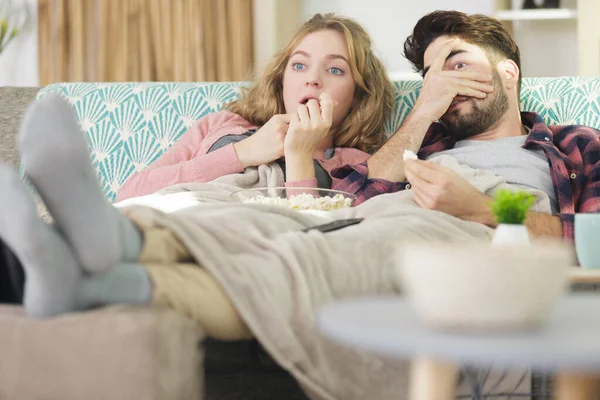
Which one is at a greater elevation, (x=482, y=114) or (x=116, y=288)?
(x=482, y=114)

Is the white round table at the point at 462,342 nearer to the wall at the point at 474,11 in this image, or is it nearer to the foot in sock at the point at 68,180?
the foot in sock at the point at 68,180

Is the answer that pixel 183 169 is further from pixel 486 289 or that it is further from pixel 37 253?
pixel 486 289

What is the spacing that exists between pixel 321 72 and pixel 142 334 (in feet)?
4.44

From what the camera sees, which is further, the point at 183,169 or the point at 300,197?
the point at 183,169

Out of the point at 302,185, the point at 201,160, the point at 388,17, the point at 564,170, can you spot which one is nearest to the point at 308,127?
the point at 302,185

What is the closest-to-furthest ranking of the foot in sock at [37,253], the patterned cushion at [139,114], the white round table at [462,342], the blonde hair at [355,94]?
1. the white round table at [462,342]
2. the foot in sock at [37,253]
3. the blonde hair at [355,94]
4. the patterned cushion at [139,114]

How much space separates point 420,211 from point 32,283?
0.77 m

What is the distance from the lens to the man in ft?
6.98

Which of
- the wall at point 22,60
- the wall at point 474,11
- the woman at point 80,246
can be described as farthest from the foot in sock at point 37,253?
the wall at point 22,60

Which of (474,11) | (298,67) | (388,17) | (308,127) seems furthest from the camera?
(388,17)

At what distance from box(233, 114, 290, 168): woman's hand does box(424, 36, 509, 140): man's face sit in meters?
0.43

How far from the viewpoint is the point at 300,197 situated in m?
1.97

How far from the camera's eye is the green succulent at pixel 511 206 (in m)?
1.41

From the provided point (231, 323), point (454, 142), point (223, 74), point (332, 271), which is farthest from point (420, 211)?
point (223, 74)
